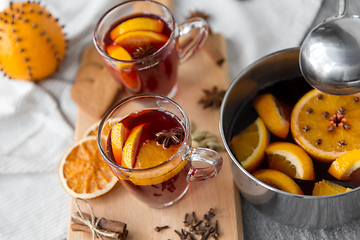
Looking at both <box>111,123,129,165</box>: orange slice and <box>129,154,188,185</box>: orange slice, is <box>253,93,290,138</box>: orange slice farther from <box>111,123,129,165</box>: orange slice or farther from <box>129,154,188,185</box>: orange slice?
<box>111,123,129,165</box>: orange slice

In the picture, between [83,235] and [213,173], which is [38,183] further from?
[213,173]

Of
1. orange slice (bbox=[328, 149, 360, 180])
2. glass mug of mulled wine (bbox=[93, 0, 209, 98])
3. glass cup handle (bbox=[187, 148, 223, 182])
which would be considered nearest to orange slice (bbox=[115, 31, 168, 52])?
glass mug of mulled wine (bbox=[93, 0, 209, 98])

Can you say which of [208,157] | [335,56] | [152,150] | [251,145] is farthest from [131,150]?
[335,56]

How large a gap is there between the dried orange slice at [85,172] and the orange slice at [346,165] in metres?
0.72

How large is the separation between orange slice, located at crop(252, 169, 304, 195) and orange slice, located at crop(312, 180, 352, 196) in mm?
46

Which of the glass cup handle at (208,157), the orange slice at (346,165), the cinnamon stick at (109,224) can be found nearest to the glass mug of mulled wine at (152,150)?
the glass cup handle at (208,157)

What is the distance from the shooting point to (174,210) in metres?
1.22

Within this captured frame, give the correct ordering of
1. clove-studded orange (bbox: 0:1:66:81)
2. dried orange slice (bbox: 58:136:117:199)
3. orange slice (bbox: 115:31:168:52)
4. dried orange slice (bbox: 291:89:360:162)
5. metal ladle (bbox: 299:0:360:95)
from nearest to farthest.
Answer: metal ladle (bbox: 299:0:360:95) → dried orange slice (bbox: 291:89:360:162) → dried orange slice (bbox: 58:136:117:199) → orange slice (bbox: 115:31:168:52) → clove-studded orange (bbox: 0:1:66:81)

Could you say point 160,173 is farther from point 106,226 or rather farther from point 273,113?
point 273,113

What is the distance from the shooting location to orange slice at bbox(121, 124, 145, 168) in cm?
104

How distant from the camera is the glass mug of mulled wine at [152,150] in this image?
103 centimetres

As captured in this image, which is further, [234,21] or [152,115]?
[234,21]

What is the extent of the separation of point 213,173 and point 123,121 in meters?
0.33

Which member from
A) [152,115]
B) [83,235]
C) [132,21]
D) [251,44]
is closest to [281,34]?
[251,44]
